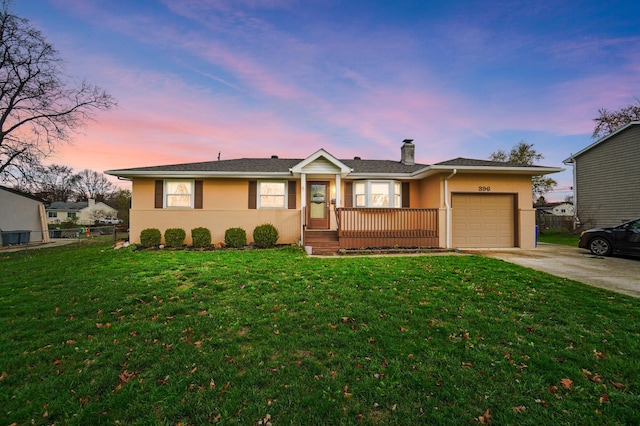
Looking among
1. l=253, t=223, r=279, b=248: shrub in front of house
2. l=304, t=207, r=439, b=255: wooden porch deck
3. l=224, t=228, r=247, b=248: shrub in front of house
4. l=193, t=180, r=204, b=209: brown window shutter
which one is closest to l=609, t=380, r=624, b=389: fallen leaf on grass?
l=304, t=207, r=439, b=255: wooden porch deck

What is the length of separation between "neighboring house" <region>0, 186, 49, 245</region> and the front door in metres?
15.8

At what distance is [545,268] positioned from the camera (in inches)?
259

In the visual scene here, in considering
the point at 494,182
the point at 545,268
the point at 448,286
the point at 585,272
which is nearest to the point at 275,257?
the point at 448,286

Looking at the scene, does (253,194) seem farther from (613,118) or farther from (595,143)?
(613,118)

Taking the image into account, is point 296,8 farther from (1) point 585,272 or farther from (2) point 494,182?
(1) point 585,272

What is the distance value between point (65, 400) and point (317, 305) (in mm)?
2855

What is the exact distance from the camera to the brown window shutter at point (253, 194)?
457 inches

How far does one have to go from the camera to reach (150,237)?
10531 mm

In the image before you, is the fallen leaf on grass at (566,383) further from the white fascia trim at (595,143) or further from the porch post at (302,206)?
the white fascia trim at (595,143)

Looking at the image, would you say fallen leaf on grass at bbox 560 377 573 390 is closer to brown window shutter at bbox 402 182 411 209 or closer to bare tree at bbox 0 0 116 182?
brown window shutter at bbox 402 182 411 209

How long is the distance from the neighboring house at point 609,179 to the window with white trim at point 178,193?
2134cm

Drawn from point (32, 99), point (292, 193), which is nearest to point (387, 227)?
point (292, 193)

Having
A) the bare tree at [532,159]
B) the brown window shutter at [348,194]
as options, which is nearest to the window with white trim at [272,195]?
the brown window shutter at [348,194]

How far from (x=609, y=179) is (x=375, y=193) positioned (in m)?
13.4
